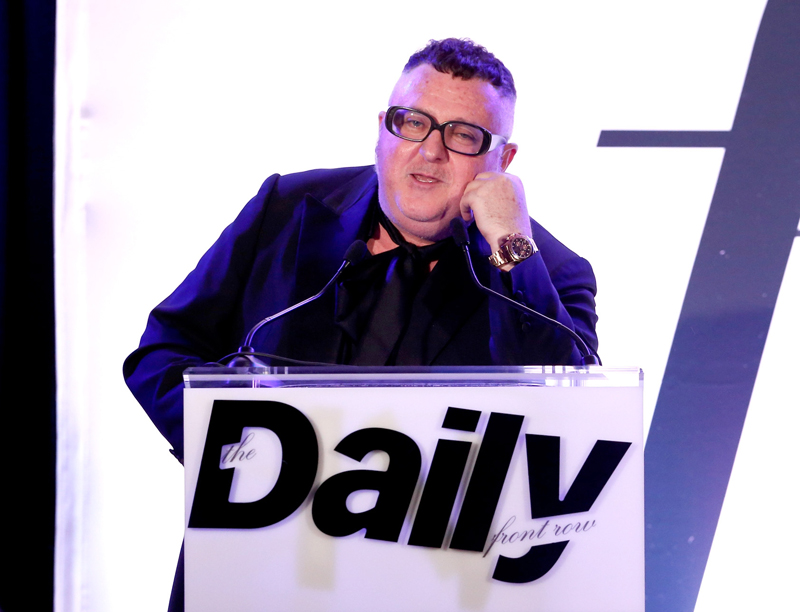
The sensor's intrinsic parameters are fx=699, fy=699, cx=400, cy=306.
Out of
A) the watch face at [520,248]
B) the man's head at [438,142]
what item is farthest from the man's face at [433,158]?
the watch face at [520,248]

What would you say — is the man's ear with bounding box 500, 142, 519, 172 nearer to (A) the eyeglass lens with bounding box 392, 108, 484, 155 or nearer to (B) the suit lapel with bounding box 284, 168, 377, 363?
(A) the eyeglass lens with bounding box 392, 108, 484, 155

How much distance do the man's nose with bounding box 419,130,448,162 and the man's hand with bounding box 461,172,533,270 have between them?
94mm

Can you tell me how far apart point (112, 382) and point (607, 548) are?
4.43 ft

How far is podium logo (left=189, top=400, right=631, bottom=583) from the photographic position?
812mm

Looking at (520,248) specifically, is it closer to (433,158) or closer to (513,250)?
(513,250)

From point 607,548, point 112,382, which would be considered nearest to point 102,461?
point 112,382

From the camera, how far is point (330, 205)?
1.62 meters

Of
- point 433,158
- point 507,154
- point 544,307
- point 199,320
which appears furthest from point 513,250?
point 199,320

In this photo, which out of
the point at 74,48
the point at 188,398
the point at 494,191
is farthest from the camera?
the point at 74,48

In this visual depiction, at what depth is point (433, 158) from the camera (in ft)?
4.89

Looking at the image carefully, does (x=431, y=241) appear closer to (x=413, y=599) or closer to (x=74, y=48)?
(x=413, y=599)

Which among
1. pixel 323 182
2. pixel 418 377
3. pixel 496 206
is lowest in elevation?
pixel 418 377

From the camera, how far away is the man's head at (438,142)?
1503mm

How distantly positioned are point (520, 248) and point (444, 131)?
13.3 inches
